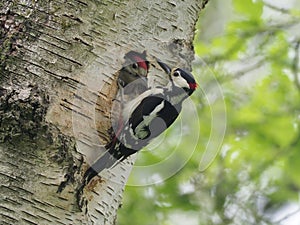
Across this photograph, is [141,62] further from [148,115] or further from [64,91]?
[64,91]

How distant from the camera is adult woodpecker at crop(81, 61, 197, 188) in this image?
2152 millimetres

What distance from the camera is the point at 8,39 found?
203cm

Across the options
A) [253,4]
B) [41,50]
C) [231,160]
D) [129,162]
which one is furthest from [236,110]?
[41,50]

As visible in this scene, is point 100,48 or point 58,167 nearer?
point 58,167

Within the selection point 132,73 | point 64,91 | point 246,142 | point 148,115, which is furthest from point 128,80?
point 246,142

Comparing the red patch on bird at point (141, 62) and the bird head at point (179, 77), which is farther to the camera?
the bird head at point (179, 77)

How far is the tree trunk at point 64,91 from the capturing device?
6.29 ft

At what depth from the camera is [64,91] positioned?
202 centimetres

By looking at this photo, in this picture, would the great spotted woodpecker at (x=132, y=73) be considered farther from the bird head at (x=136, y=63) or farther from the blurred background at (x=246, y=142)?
the blurred background at (x=246, y=142)

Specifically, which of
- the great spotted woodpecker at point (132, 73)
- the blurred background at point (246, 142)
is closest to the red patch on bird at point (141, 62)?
the great spotted woodpecker at point (132, 73)

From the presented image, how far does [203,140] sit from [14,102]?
99.2 inches

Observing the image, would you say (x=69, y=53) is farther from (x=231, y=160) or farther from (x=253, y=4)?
(x=231, y=160)

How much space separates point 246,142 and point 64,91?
2784mm

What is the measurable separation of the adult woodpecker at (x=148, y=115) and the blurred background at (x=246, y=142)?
6.12ft
